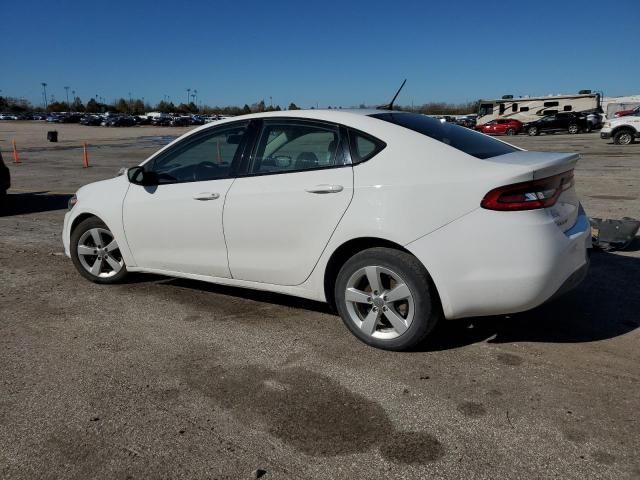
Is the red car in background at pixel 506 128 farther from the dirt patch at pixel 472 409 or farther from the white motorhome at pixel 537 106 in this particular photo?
the dirt patch at pixel 472 409

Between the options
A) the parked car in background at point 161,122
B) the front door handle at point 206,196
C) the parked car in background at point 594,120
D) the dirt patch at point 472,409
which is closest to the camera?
the dirt patch at point 472,409

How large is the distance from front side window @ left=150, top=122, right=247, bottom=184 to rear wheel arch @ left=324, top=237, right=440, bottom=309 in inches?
44.9

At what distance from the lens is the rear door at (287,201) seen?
12.8 ft

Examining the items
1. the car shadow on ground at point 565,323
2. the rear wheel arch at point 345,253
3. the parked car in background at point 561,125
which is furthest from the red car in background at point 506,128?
the rear wheel arch at point 345,253

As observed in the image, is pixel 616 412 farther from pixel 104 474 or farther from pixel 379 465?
pixel 104 474

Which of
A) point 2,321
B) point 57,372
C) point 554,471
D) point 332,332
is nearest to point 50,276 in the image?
point 2,321

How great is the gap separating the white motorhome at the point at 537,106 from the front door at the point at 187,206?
50.0 meters

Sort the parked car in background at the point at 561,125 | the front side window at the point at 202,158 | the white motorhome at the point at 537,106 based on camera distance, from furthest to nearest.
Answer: the white motorhome at the point at 537,106 → the parked car in background at the point at 561,125 → the front side window at the point at 202,158

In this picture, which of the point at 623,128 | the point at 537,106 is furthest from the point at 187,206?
the point at 537,106

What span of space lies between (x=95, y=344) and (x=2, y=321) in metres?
1.06

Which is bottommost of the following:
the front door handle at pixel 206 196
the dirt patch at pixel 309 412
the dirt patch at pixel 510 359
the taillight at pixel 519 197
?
the dirt patch at pixel 309 412

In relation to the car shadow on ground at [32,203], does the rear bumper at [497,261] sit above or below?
above

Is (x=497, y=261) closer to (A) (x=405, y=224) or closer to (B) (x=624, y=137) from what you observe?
(A) (x=405, y=224)

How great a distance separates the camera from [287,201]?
4.04 meters
